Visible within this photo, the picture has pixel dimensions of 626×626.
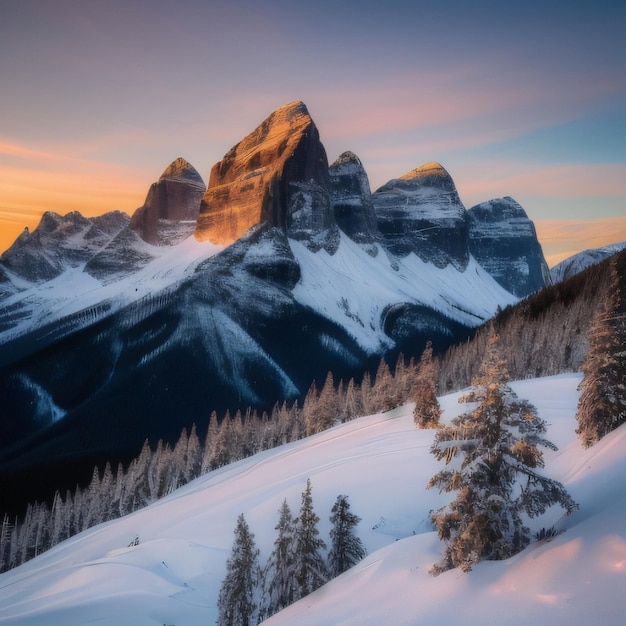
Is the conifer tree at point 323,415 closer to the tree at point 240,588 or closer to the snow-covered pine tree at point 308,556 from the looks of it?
the tree at point 240,588

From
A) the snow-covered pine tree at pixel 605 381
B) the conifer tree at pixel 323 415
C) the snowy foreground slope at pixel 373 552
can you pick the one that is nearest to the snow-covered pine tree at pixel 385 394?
the snowy foreground slope at pixel 373 552

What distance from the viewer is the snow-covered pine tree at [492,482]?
47.8 feet

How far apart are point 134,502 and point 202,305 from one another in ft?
377

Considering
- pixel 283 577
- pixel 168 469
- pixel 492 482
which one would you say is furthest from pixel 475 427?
pixel 168 469

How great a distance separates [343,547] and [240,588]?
567 centimetres

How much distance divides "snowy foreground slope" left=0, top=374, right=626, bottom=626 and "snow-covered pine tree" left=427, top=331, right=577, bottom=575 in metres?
0.57

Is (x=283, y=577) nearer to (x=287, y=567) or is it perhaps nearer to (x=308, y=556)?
(x=287, y=567)

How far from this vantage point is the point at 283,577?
1048 inches

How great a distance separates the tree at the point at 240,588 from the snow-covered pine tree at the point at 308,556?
296 cm

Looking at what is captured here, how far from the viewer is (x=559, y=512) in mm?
17625

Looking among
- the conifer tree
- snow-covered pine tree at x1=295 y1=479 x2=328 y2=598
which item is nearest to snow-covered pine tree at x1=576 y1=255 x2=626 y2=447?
snow-covered pine tree at x1=295 y1=479 x2=328 y2=598

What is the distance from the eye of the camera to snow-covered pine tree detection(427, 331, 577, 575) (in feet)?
47.8

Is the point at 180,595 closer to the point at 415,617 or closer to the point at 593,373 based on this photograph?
the point at 415,617

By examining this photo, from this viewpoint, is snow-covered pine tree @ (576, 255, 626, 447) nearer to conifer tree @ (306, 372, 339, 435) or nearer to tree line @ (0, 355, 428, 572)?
tree line @ (0, 355, 428, 572)
